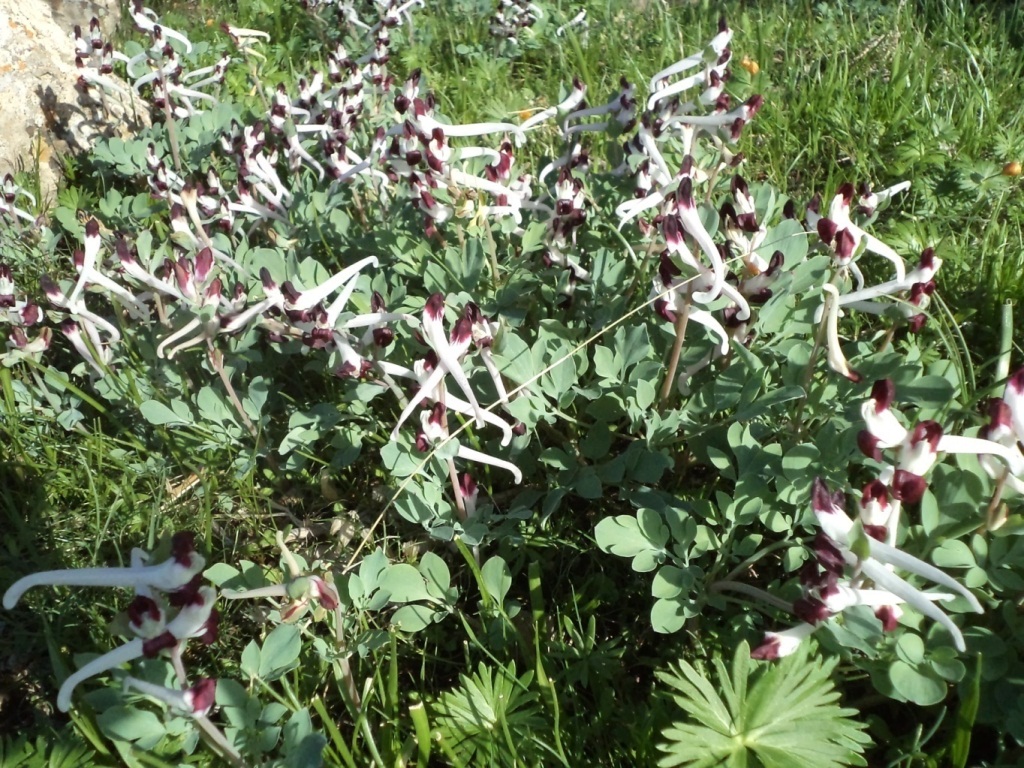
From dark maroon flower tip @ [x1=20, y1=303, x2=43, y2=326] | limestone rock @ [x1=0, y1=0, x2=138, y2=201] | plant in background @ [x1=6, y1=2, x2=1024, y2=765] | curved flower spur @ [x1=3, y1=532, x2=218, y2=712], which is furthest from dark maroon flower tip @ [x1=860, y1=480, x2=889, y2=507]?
limestone rock @ [x1=0, y1=0, x2=138, y2=201]

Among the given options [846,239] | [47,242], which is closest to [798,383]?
[846,239]

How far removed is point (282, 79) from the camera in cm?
415

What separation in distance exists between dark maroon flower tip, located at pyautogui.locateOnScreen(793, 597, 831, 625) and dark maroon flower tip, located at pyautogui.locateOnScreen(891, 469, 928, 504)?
0.19 metres

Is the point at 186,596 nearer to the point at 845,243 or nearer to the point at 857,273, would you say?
the point at 845,243

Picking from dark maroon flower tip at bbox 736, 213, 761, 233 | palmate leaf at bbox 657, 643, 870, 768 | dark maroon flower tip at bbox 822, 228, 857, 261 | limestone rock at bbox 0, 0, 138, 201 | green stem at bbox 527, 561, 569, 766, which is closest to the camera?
palmate leaf at bbox 657, 643, 870, 768

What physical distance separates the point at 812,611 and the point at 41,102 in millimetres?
3868

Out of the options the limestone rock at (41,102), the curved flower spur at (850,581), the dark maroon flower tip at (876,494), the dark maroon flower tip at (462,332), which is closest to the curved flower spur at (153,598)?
the dark maroon flower tip at (462,332)

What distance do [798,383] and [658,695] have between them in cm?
69

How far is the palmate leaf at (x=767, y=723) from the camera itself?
124 cm

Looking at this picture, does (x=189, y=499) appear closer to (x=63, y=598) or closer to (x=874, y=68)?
(x=63, y=598)

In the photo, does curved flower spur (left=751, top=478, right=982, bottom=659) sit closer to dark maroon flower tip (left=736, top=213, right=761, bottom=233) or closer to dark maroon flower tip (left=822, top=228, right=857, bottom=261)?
dark maroon flower tip (left=822, top=228, right=857, bottom=261)

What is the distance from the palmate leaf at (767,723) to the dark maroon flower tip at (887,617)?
0.14m

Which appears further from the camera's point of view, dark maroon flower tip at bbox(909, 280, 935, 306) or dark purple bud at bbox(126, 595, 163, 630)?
dark maroon flower tip at bbox(909, 280, 935, 306)

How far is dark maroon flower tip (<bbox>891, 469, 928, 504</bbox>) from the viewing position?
1160mm
